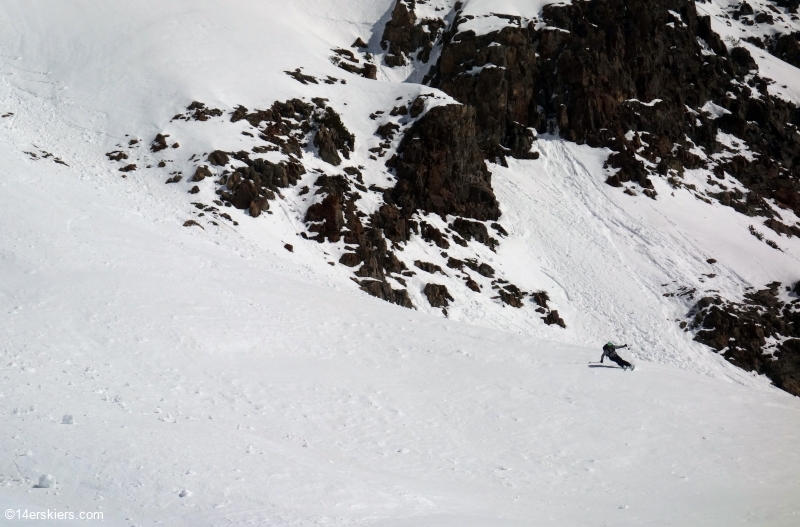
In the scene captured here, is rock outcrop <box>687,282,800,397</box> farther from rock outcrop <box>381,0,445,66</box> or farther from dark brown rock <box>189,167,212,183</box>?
rock outcrop <box>381,0,445,66</box>

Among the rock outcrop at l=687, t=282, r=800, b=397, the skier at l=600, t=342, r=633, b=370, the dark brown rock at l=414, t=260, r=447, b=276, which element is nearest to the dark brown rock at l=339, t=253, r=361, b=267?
the dark brown rock at l=414, t=260, r=447, b=276

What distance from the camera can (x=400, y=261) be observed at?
112 ft

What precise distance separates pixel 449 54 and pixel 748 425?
1690 inches

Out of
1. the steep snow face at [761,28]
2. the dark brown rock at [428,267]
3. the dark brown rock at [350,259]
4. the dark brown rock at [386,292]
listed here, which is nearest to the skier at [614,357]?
the dark brown rock at [386,292]

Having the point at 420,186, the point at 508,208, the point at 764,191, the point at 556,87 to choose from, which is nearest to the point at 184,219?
the point at 420,186

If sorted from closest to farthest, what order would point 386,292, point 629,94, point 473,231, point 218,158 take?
point 386,292
point 218,158
point 473,231
point 629,94

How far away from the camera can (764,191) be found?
52.2 m

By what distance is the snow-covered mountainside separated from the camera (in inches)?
417

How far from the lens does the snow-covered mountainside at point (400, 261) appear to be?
1059cm

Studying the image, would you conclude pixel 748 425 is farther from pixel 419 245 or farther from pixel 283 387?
pixel 419 245

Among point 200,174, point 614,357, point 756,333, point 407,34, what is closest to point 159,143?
point 200,174

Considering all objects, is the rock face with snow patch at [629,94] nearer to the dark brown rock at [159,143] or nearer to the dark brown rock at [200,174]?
the dark brown rock at [200,174]

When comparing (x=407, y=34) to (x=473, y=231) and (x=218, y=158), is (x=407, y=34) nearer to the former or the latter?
(x=473, y=231)

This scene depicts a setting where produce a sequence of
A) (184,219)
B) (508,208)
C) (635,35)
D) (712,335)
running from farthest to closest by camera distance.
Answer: (635,35)
(508,208)
(712,335)
(184,219)
